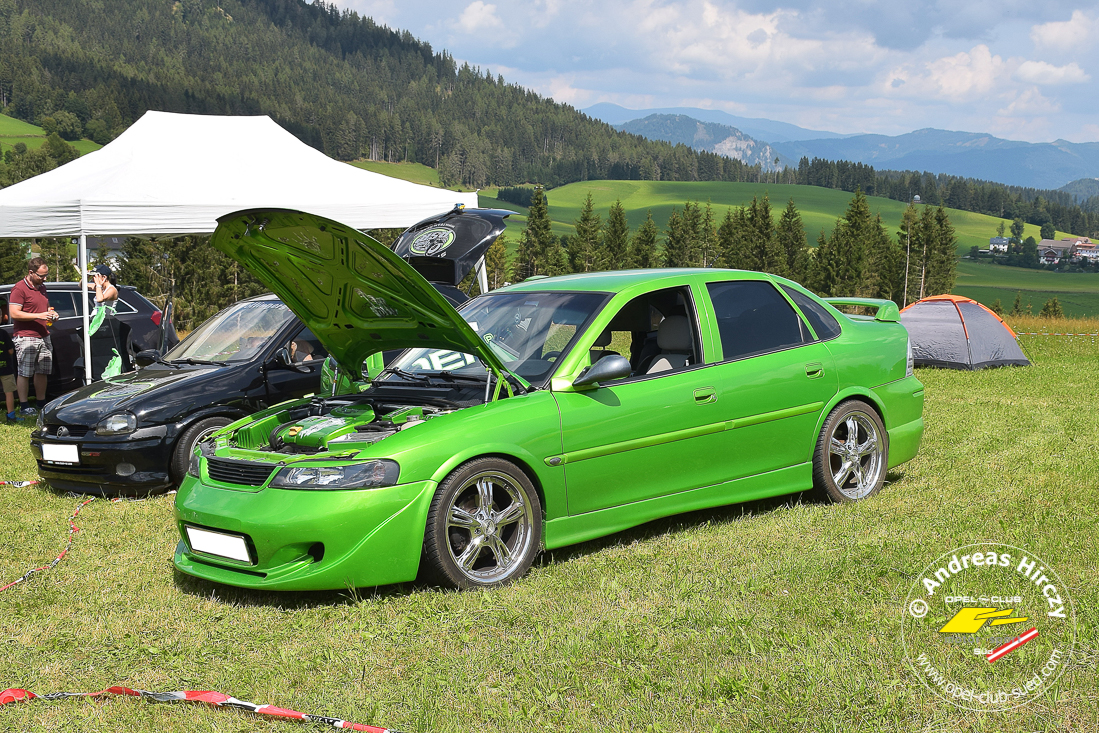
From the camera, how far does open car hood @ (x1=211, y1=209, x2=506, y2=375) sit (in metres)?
4.37

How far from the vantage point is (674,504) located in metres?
5.14

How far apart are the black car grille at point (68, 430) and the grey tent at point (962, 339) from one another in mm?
13107

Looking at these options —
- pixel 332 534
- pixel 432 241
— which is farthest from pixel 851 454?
pixel 432 241

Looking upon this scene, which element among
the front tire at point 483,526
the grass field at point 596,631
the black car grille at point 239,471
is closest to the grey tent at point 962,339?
the grass field at point 596,631

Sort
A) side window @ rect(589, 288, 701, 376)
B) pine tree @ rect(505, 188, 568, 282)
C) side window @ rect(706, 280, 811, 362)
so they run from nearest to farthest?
1. side window @ rect(589, 288, 701, 376)
2. side window @ rect(706, 280, 811, 362)
3. pine tree @ rect(505, 188, 568, 282)

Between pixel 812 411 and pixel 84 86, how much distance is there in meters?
182

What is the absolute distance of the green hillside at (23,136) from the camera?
121 m

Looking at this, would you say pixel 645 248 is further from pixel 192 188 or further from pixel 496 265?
pixel 192 188

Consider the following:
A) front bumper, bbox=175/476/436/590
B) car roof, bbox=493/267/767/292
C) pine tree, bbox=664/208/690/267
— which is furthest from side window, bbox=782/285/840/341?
pine tree, bbox=664/208/690/267

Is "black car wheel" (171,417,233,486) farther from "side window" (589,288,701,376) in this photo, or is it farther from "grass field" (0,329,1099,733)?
"side window" (589,288,701,376)

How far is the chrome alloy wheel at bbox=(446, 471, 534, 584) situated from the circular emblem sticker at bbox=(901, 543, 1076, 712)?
6.06 ft

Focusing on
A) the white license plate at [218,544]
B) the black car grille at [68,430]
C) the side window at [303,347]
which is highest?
the side window at [303,347]

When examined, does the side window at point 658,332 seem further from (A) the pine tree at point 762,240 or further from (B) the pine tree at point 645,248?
(A) the pine tree at point 762,240

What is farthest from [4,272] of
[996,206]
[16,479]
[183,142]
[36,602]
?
[996,206]
